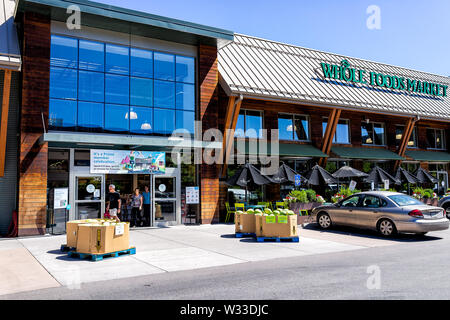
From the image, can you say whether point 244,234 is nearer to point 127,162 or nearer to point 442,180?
point 127,162

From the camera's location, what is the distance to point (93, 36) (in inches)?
576

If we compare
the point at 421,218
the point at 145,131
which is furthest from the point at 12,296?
the point at 421,218

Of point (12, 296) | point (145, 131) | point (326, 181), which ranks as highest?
point (145, 131)

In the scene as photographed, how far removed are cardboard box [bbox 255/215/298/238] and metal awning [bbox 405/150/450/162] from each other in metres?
16.1

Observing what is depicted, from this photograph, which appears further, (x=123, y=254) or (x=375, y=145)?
(x=375, y=145)

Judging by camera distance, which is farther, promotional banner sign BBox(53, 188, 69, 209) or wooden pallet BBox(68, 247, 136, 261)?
promotional banner sign BBox(53, 188, 69, 209)

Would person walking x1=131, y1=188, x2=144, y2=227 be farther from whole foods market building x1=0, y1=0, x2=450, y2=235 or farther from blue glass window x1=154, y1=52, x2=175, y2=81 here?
blue glass window x1=154, y1=52, x2=175, y2=81

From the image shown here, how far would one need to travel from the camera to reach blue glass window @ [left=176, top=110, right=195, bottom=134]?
16.1m

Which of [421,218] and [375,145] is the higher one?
[375,145]

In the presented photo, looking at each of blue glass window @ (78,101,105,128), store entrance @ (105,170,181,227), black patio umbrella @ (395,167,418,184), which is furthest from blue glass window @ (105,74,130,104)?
black patio umbrella @ (395,167,418,184)

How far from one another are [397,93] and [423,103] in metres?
1.97
